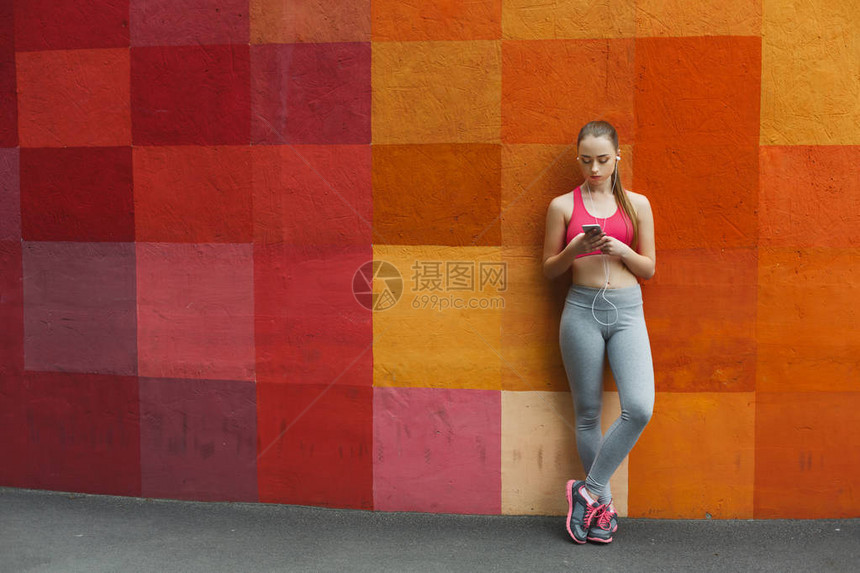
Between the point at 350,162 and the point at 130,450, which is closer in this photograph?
the point at 350,162

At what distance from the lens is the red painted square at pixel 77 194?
13.8 feet

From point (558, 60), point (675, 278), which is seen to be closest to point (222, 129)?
point (558, 60)

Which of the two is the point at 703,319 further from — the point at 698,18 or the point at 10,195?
the point at 10,195

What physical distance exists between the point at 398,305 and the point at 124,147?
203 cm

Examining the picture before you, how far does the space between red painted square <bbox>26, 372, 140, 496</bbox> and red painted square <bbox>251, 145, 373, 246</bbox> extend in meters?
1.45

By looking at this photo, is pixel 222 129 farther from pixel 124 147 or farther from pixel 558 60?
pixel 558 60

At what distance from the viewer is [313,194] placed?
13.3ft

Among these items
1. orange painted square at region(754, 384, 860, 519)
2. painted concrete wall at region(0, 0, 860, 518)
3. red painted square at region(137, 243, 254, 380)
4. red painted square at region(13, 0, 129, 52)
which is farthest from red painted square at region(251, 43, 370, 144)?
Result: orange painted square at region(754, 384, 860, 519)

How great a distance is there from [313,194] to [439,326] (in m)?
1.12

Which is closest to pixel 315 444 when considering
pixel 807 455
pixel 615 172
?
pixel 615 172

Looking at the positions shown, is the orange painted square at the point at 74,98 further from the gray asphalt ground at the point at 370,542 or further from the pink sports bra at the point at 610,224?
the pink sports bra at the point at 610,224

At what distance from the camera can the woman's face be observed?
352 centimetres

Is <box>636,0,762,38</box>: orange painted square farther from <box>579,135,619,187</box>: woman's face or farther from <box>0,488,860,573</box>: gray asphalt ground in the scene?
<box>0,488,860,573</box>: gray asphalt ground

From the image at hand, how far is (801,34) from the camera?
3.74 meters
